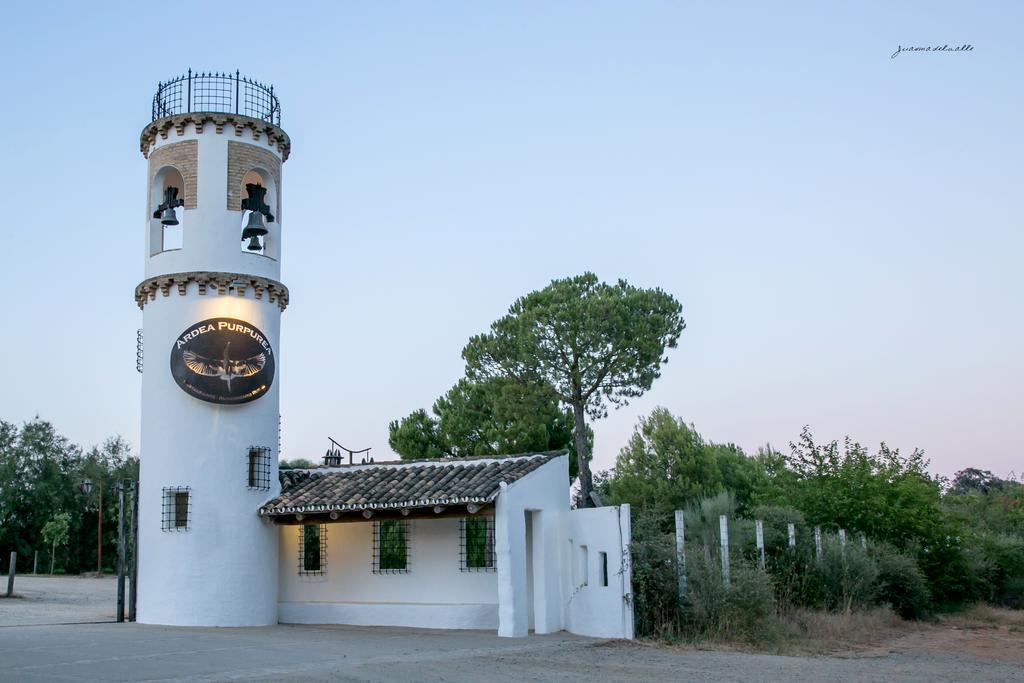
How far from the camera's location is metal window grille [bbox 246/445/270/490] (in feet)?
66.6

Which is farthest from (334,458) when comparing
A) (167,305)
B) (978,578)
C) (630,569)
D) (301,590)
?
(978,578)

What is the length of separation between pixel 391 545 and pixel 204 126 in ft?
31.7

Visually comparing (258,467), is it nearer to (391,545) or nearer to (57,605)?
(391,545)

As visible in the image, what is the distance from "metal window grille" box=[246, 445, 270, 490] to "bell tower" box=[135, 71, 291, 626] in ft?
0.08

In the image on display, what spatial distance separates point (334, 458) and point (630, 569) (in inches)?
393

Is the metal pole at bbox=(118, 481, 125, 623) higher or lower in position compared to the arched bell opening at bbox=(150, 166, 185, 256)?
lower

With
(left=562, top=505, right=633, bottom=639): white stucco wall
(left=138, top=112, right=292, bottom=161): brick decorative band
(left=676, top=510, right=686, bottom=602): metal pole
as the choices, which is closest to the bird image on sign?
(left=138, top=112, right=292, bottom=161): brick decorative band

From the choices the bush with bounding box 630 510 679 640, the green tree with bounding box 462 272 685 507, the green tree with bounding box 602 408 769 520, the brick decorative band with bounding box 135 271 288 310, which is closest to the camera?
the bush with bounding box 630 510 679 640

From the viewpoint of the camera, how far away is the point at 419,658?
47.1 feet

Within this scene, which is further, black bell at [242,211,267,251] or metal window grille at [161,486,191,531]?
black bell at [242,211,267,251]

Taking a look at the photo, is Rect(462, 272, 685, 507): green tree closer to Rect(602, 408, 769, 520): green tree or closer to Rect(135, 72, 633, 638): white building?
Rect(602, 408, 769, 520): green tree

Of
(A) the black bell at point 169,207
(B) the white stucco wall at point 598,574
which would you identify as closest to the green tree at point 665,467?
(B) the white stucco wall at point 598,574

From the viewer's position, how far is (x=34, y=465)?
5653 cm

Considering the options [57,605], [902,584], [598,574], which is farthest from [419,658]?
[57,605]
